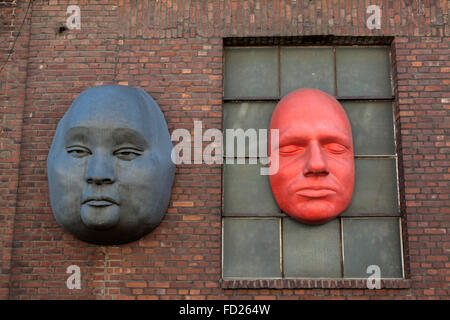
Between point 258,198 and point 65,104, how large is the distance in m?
2.81

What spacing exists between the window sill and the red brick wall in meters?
0.04

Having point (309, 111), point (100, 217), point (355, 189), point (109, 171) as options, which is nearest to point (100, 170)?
point (109, 171)

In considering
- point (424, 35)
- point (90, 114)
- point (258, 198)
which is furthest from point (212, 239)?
point (424, 35)

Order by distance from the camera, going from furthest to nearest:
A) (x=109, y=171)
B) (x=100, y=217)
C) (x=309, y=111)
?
(x=309, y=111)
(x=109, y=171)
(x=100, y=217)

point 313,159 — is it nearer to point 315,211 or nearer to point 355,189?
point 315,211

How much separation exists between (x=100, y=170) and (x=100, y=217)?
55 centimetres

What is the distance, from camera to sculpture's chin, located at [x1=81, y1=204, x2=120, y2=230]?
669 centimetres

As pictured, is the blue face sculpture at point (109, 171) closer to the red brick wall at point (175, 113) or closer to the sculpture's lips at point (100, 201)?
the sculpture's lips at point (100, 201)

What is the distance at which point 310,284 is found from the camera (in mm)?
6891

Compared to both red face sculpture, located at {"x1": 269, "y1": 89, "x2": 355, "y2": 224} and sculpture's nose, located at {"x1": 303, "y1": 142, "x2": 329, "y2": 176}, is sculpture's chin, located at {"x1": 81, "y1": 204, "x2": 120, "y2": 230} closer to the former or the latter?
red face sculpture, located at {"x1": 269, "y1": 89, "x2": 355, "y2": 224}

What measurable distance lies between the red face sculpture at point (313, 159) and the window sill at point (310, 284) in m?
0.76

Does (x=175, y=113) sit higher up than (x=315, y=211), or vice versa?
(x=175, y=113)

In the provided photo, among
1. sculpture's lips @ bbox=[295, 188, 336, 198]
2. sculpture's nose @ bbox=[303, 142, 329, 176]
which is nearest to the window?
sculpture's lips @ bbox=[295, 188, 336, 198]

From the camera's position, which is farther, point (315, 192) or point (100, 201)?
point (315, 192)
